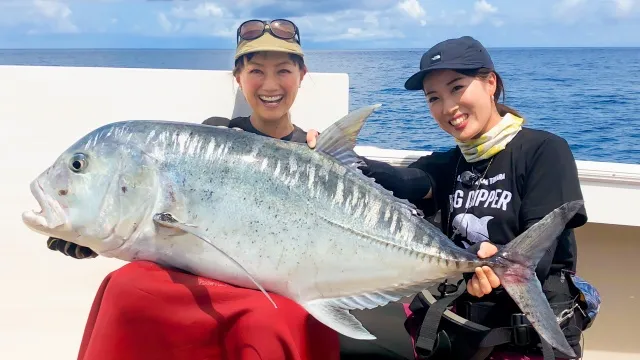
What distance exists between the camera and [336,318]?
5.23 feet

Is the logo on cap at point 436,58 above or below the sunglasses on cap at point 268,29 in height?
below

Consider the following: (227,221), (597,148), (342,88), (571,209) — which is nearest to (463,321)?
(571,209)

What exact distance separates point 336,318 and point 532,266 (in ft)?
2.07

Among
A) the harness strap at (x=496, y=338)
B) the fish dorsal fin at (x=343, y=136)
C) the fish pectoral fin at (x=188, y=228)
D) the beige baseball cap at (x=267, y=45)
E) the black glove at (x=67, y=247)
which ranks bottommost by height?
the harness strap at (x=496, y=338)

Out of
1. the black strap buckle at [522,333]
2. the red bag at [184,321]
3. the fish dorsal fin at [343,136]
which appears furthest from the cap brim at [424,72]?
the red bag at [184,321]

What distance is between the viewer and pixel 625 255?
9.38 ft

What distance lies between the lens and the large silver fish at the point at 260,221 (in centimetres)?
154

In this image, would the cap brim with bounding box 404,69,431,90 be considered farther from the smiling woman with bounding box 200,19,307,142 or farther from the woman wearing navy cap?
the smiling woman with bounding box 200,19,307,142

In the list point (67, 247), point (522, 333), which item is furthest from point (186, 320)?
point (522, 333)

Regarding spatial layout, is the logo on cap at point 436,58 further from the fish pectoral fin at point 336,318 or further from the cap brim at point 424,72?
the fish pectoral fin at point 336,318

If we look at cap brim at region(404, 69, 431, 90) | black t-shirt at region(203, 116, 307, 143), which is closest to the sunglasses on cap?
black t-shirt at region(203, 116, 307, 143)

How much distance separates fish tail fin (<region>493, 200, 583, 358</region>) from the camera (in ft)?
5.20

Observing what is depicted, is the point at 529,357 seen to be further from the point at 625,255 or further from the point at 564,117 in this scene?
the point at 564,117

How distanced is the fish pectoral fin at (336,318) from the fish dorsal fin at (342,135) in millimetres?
469
